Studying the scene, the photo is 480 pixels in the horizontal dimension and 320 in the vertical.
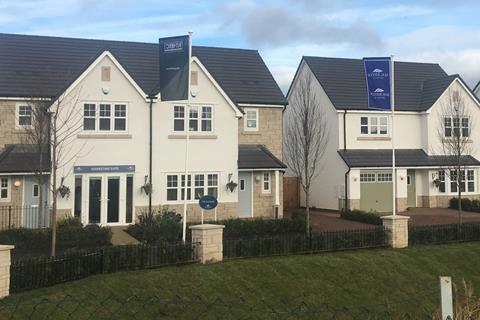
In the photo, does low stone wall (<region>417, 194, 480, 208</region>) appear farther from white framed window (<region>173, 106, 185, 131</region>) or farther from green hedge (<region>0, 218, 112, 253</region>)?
green hedge (<region>0, 218, 112, 253</region>)

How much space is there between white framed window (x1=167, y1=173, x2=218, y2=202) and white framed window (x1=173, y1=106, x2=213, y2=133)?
2.17 metres

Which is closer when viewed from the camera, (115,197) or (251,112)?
(115,197)

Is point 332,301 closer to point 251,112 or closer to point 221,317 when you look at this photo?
point 221,317

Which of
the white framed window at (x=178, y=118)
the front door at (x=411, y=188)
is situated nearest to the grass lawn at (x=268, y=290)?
the white framed window at (x=178, y=118)

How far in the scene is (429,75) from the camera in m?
37.1

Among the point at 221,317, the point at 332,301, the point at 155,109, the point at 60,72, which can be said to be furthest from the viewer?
the point at 60,72

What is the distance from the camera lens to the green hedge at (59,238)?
18.6 meters

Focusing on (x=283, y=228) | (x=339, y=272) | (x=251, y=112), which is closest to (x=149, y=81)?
(x=251, y=112)

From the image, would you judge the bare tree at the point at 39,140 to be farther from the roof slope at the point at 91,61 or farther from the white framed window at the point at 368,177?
the white framed window at the point at 368,177

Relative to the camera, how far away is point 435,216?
91.8 ft

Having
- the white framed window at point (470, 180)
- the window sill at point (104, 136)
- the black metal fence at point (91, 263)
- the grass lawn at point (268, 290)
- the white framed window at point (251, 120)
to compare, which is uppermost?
the white framed window at point (251, 120)

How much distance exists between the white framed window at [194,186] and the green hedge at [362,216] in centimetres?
729

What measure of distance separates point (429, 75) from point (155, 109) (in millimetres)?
21376

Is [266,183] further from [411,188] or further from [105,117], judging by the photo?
[411,188]
